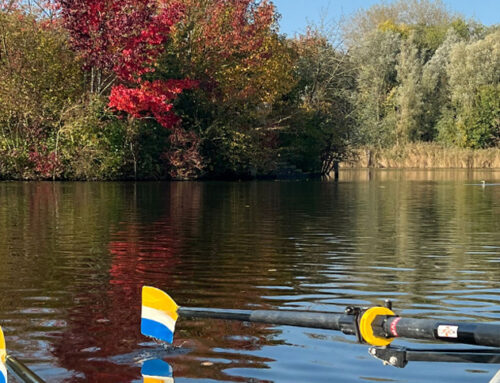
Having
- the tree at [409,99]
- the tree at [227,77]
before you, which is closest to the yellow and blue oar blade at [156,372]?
the tree at [227,77]

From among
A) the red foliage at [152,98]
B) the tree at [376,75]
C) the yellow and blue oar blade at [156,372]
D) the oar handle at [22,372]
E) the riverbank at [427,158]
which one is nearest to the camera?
the oar handle at [22,372]

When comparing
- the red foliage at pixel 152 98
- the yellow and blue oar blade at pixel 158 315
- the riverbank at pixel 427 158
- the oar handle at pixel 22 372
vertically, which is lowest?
the oar handle at pixel 22 372

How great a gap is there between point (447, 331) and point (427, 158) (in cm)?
6750

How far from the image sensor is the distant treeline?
139 feet

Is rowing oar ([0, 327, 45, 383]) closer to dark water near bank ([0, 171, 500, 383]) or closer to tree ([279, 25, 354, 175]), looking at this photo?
dark water near bank ([0, 171, 500, 383])

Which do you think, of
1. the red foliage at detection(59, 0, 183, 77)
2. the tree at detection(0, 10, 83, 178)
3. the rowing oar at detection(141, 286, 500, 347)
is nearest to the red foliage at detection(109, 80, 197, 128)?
the red foliage at detection(59, 0, 183, 77)

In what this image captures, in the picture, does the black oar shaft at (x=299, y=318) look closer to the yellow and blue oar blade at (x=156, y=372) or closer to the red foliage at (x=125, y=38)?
the yellow and blue oar blade at (x=156, y=372)

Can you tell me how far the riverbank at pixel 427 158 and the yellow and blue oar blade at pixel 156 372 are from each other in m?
63.0

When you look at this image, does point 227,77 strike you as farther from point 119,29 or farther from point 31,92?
point 31,92

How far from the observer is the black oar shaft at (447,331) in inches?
205

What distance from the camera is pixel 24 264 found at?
1376cm

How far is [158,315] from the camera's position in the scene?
7422 mm

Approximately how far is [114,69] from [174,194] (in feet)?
35.2

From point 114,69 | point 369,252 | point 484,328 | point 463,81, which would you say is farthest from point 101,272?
point 463,81
